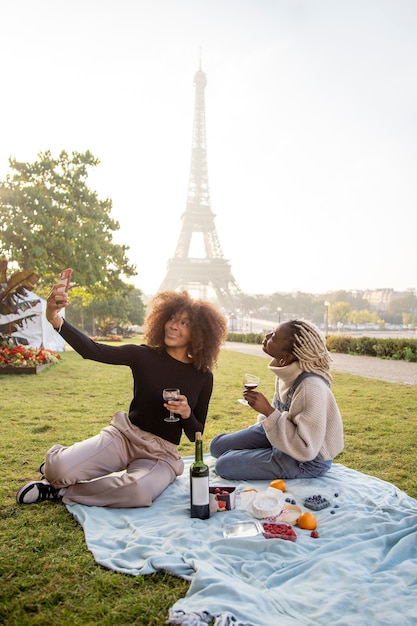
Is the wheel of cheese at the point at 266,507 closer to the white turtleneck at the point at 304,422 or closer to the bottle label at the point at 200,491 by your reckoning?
the bottle label at the point at 200,491

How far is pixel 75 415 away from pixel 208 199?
50068 mm

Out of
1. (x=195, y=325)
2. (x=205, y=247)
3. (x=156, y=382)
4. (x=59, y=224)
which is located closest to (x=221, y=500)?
(x=156, y=382)

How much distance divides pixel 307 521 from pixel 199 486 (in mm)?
749

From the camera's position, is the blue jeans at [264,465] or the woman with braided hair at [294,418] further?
the blue jeans at [264,465]

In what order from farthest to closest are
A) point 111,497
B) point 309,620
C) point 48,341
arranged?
point 48,341
point 111,497
point 309,620

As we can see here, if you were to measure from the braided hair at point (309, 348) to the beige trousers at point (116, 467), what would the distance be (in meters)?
1.26

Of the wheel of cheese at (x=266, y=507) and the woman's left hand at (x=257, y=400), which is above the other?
the woman's left hand at (x=257, y=400)

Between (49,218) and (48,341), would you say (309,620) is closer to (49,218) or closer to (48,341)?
(48,341)

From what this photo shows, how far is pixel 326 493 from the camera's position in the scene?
380 centimetres

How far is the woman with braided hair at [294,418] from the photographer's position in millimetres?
3734

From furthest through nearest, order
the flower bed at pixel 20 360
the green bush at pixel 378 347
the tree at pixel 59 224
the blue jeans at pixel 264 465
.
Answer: the tree at pixel 59 224
the green bush at pixel 378 347
the flower bed at pixel 20 360
the blue jeans at pixel 264 465

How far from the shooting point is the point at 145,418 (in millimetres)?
3811

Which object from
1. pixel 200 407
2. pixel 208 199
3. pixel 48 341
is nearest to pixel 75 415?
pixel 200 407

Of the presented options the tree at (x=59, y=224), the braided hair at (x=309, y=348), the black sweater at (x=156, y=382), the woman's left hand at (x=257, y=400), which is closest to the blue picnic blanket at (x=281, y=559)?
the black sweater at (x=156, y=382)
